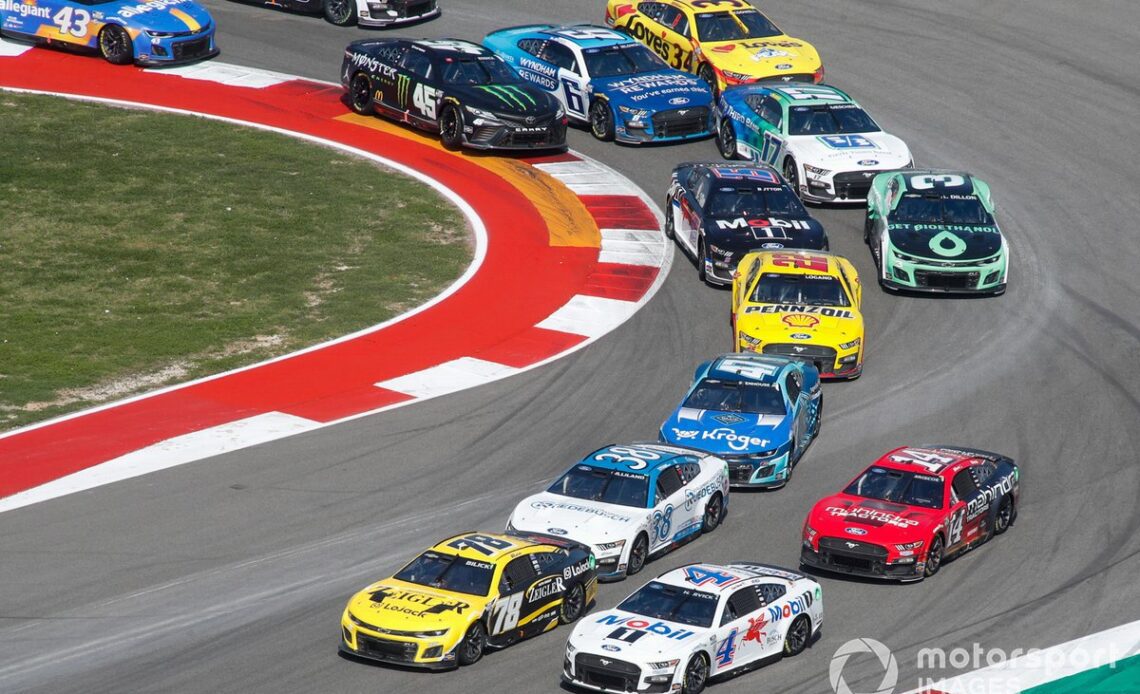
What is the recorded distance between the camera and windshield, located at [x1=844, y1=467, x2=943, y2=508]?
20453 millimetres

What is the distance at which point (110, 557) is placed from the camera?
20.0 meters

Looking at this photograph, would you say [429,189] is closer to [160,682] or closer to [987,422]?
[987,422]

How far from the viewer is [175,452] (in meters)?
23.2

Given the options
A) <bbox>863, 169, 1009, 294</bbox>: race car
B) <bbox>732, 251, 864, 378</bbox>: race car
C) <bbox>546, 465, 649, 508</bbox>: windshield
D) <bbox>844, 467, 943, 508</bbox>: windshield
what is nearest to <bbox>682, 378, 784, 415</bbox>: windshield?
<bbox>844, 467, 943, 508</bbox>: windshield

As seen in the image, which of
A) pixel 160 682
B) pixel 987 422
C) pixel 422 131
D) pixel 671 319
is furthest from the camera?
pixel 422 131

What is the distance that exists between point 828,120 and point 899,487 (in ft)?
44.5

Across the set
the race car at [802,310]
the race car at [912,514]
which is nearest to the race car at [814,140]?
the race car at [802,310]

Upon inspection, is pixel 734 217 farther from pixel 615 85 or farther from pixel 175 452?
pixel 175 452

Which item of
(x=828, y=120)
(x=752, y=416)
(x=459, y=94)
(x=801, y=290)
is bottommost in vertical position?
(x=752, y=416)

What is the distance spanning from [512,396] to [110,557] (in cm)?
734

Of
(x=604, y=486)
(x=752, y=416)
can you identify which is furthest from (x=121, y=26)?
(x=604, y=486)

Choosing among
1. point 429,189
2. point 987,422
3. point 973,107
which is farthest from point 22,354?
point 973,107

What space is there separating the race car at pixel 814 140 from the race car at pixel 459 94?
3953 mm

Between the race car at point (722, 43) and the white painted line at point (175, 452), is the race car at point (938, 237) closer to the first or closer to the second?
the race car at point (722, 43)
